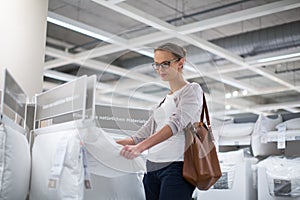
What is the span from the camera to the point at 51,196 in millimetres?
2113

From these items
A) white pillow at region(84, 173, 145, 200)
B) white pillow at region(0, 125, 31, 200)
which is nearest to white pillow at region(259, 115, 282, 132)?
white pillow at region(84, 173, 145, 200)

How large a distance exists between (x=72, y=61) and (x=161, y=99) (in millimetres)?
5886

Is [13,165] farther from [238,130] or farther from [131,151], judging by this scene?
[238,130]

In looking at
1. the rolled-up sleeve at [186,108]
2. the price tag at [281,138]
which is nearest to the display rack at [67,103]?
the rolled-up sleeve at [186,108]

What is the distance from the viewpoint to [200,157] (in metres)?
1.80

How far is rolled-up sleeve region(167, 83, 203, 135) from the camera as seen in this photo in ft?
5.71

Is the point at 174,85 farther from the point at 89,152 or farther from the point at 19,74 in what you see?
the point at 19,74

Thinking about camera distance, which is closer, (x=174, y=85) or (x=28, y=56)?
(x=174, y=85)

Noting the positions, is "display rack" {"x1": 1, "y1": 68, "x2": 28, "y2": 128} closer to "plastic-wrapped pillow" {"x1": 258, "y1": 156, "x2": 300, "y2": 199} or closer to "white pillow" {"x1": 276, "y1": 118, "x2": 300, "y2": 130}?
"plastic-wrapped pillow" {"x1": 258, "y1": 156, "x2": 300, "y2": 199}

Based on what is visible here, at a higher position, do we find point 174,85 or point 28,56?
point 28,56

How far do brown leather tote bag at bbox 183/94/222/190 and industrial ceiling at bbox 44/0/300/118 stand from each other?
0.15 metres

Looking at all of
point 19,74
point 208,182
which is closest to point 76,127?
point 208,182

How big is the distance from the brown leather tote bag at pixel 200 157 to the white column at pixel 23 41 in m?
1.82

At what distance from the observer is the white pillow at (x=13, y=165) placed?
2059 millimetres
